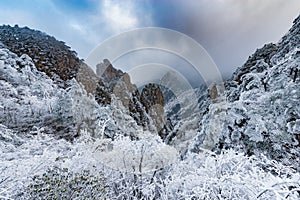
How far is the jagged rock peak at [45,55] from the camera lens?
36.0 metres

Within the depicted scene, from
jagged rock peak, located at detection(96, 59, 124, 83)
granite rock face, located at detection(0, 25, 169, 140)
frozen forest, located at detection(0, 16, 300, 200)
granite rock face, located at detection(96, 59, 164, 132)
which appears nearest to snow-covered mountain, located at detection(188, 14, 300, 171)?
frozen forest, located at detection(0, 16, 300, 200)

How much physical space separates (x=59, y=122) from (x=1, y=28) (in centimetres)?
4104

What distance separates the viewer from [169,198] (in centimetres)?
529

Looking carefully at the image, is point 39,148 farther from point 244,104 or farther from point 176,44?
point 244,104

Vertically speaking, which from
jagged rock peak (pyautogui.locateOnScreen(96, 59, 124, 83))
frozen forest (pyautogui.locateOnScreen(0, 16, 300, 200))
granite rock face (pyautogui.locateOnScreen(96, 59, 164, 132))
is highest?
jagged rock peak (pyautogui.locateOnScreen(96, 59, 124, 83))

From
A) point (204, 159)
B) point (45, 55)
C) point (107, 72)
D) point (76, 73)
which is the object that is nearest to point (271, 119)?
point (204, 159)

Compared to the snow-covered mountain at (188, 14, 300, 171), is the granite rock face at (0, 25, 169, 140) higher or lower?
higher

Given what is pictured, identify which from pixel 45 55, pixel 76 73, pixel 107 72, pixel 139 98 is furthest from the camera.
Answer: pixel 45 55

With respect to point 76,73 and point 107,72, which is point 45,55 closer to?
point 76,73

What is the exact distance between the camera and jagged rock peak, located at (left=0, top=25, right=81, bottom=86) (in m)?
36.0

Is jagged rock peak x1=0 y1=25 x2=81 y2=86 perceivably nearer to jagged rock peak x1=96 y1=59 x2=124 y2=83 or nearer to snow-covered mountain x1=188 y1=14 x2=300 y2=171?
jagged rock peak x1=96 y1=59 x2=124 y2=83

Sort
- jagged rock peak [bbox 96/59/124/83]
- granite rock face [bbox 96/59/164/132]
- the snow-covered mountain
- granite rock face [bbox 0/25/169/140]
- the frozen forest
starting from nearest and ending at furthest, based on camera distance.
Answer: the frozen forest → the snow-covered mountain → granite rock face [bbox 0/25/169/140] → granite rock face [bbox 96/59/164/132] → jagged rock peak [bbox 96/59/124/83]

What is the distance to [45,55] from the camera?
3853cm

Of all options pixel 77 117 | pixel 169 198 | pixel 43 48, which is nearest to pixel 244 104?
pixel 169 198
